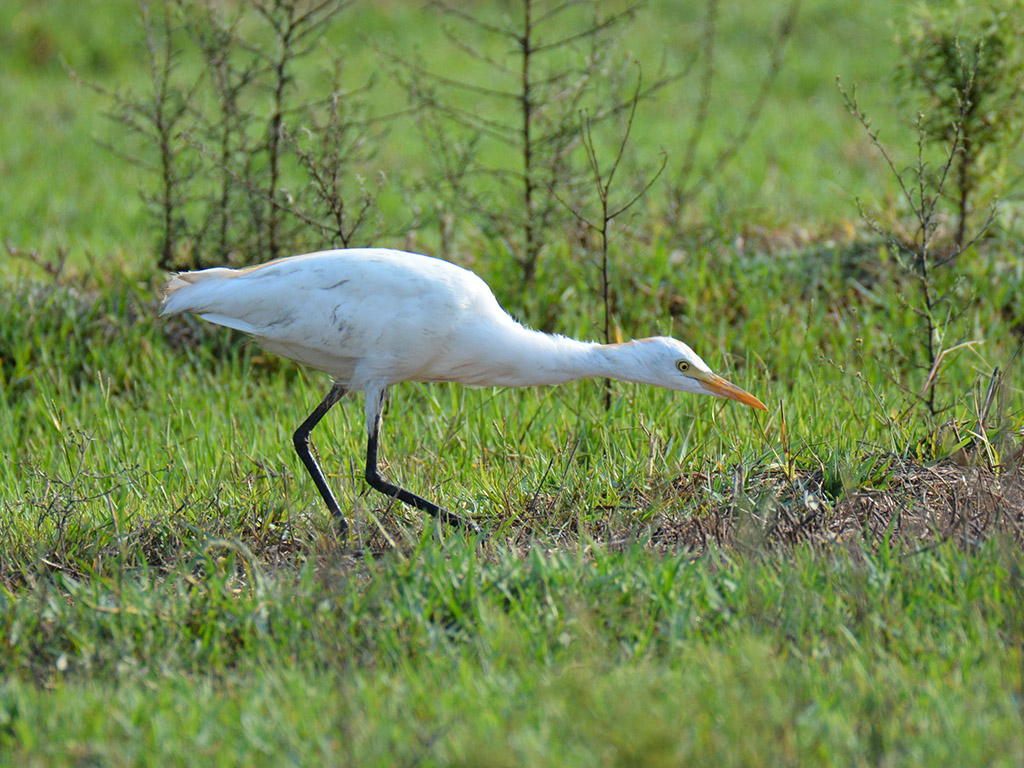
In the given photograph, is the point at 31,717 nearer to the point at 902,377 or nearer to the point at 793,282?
the point at 902,377

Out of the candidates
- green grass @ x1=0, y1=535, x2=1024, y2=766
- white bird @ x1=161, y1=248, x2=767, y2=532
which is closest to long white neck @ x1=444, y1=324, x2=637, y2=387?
white bird @ x1=161, y1=248, x2=767, y2=532

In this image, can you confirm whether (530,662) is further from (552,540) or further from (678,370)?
(678,370)

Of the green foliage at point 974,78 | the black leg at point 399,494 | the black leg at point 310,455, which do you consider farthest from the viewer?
the green foliage at point 974,78

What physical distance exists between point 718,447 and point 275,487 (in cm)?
188

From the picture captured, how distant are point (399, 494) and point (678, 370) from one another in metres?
1.21

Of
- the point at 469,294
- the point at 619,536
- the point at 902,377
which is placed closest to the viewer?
the point at 619,536

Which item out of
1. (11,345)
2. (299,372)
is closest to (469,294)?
(299,372)

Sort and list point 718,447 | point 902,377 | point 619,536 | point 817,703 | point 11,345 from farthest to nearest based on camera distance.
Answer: point 11,345 < point 902,377 < point 718,447 < point 619,536 < point 817,703

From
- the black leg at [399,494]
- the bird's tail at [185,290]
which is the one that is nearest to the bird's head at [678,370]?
the black leg at [399,494]

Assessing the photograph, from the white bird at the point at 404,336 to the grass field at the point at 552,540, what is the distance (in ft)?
1.17

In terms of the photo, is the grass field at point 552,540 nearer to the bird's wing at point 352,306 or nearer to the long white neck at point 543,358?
the long white neck at point 543,358

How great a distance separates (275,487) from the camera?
14.1ft

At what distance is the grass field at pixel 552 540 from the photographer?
8.20ft

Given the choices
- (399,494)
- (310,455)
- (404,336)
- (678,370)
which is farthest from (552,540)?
(310,455)
